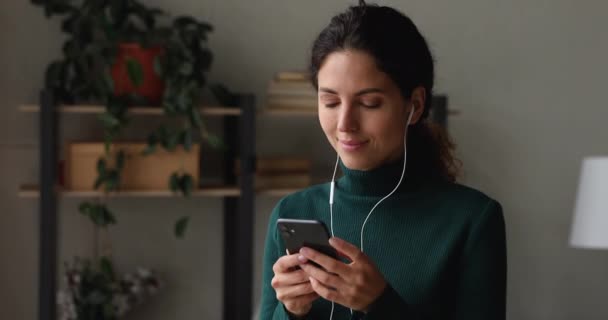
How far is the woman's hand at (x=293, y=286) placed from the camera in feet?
3.67

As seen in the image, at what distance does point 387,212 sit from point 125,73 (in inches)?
77.4

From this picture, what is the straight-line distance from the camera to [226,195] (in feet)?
10.6

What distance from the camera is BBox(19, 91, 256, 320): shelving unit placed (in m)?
2.93

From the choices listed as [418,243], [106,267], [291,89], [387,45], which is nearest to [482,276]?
[418,243]

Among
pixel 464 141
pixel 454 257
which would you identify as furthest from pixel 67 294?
pixel 454 257

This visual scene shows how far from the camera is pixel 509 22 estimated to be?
12.1 feet

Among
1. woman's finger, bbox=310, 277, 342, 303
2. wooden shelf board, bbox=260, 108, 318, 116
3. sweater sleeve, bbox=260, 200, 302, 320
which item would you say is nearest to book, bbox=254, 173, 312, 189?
wooden shelf board, bbox=260, 108, 318, 116

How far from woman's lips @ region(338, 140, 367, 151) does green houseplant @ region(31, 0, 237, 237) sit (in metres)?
1.85

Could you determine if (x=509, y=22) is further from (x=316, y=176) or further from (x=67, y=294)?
(x=67, y=294)

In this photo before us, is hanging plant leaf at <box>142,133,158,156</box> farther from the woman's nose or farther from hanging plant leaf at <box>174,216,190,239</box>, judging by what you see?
the woman's nose

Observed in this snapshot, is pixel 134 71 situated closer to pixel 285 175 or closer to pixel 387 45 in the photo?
pixel 285 175

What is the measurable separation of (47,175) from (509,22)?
2.03m

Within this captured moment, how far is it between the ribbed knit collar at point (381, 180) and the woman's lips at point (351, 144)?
74 mm

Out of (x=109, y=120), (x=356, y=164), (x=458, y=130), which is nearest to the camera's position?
(x=356, y=164)
